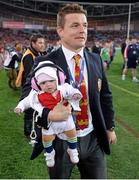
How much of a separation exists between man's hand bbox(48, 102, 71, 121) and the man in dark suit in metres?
0.06

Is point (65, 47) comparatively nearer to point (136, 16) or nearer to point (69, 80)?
point (69, 80)

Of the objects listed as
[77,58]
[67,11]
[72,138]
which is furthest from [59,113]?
[67,11]

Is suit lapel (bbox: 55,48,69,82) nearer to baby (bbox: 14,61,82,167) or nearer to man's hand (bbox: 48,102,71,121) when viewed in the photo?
baby (bbox: 14,61,82,167)

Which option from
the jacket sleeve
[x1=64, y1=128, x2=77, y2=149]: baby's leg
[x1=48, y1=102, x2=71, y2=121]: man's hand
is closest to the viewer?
[x1=48, y1=102, x2=71, y2=121]: man's hand

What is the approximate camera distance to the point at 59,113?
2979 millimetres

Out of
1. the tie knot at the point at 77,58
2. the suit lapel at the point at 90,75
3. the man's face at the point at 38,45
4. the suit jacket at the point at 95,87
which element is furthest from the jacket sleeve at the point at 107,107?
the man's face at the point at 38,45

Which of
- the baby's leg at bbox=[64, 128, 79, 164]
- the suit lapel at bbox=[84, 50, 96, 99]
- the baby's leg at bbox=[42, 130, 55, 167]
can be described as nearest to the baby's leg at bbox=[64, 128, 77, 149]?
the baby's leg at bbox=[64, 128, 79, 164]

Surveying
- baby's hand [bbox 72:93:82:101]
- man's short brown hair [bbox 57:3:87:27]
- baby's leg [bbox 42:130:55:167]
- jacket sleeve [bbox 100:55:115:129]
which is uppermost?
man's short brown hair [bbox 57:3:87:27]

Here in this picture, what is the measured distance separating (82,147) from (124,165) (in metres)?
3.06

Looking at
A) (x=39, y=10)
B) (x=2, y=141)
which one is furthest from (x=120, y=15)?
(x=2, y=141)

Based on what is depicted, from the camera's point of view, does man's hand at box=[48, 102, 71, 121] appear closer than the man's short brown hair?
Yes

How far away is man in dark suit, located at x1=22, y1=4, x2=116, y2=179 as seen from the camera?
3.22 meters

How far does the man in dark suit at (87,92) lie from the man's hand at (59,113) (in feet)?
0.19

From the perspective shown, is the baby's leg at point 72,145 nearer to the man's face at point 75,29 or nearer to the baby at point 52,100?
the baby at point 52,100
